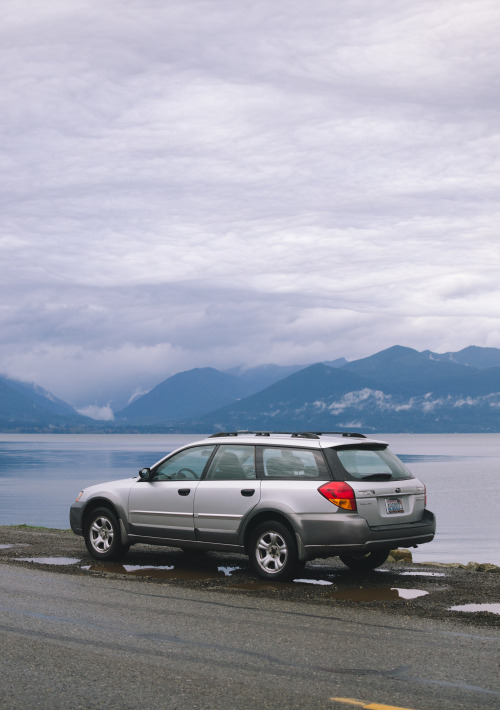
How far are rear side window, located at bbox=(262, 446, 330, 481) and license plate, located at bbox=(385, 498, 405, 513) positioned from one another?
30.9 inches

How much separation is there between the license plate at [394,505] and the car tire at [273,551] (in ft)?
3.89

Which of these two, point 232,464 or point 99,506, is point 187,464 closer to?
point 232,464

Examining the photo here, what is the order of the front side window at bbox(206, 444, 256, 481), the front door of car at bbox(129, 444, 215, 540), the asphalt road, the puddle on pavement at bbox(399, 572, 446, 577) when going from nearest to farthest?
1. the asphalt road
2. the front side window at bbox(206, 444, 256, 481)
3. the puddle on pavement at bbox(399, 572, 446, 577)
4. the front door of car at bbox(129, 444, 215, 540)

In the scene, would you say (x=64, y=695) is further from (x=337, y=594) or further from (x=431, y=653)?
(x=337, y=594)

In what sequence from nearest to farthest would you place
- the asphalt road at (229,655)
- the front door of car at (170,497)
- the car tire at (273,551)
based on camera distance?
1. the asphalt road at (229,655)
2. the car tire at (273,551)
3. the front door of car at (170,497)

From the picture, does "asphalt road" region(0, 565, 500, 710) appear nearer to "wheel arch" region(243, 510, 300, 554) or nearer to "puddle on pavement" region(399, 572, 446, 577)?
→ "wheel arch" region(243, 510, 300, 554)

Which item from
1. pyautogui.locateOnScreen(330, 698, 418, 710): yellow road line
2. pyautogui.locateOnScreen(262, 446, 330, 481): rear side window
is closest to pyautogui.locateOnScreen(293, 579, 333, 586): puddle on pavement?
pyautogui.locateOnScreen(262, 446, 330, 481): rear side window

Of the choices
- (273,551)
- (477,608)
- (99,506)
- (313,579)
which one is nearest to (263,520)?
(273,551)

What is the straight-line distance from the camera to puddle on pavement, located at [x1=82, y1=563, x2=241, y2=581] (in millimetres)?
11344

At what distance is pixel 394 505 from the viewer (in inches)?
419

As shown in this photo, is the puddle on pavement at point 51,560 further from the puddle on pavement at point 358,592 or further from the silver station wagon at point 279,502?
the puddle on pavement at point 358,592

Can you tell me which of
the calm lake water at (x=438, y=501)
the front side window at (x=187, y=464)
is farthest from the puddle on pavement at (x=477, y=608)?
the calm lake water at (x=438, y=501)

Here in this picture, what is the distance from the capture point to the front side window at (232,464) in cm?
1123

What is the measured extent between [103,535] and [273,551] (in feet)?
9.96
